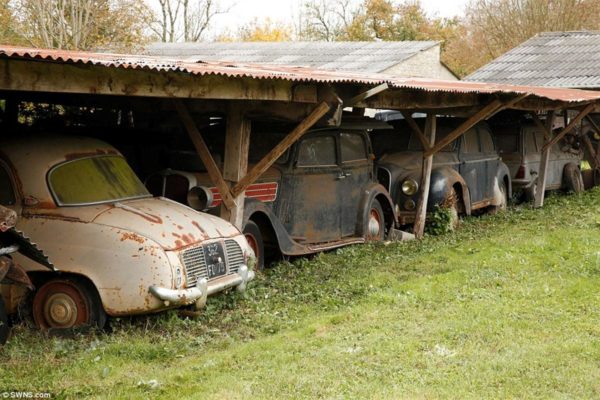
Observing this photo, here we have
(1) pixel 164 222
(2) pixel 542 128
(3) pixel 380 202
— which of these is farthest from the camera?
(2) pixel 542 128

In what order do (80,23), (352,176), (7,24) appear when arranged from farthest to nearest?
(7,24) < (80,23) < (352,176)

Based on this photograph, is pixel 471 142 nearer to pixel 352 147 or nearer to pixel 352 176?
pixel 352 147

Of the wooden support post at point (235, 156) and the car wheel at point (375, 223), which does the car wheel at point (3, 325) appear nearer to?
the wooden support post at point (235, 156)

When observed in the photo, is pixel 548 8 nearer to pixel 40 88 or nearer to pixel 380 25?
pixel 380 25

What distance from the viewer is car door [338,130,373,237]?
11195mm

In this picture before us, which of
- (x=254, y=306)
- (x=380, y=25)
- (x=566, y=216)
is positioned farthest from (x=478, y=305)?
(x=380, y=25)

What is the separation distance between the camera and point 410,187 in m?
13.1

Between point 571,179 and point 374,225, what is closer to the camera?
point 374,225

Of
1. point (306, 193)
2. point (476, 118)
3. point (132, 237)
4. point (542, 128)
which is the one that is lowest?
point (132, 237)

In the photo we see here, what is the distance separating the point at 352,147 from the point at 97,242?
5291 mm

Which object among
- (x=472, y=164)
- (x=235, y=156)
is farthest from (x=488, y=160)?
(x=235, y=156)

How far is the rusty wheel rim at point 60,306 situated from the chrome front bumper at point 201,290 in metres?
0.66

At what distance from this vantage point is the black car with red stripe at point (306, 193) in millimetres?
9500

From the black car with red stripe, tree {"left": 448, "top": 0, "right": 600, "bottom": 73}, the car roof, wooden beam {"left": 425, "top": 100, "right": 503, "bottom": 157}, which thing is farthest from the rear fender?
tree {"left": 448, "top": 0, "right": 600, "bottom": 73}
